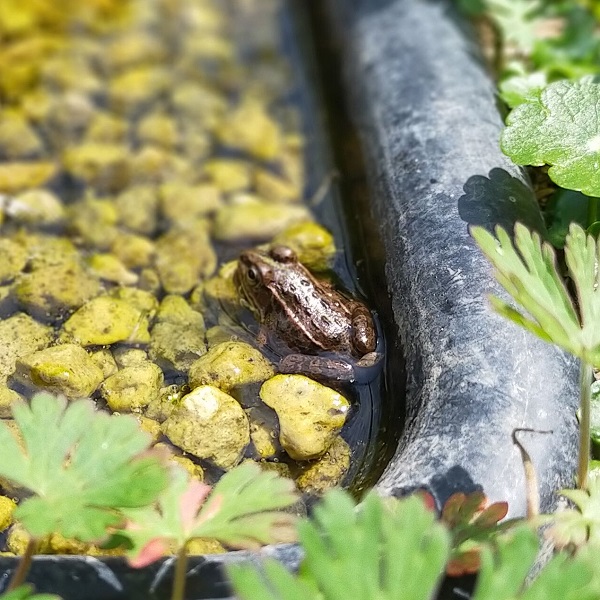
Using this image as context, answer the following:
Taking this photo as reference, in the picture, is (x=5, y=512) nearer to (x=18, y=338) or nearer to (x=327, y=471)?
(x=18, y=338)

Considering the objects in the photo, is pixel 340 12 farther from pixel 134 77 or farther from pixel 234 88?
pixel 134 77

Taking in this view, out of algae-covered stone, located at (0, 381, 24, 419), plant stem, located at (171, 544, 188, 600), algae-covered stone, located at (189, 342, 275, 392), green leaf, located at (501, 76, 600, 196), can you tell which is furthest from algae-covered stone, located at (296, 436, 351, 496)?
green leaf, located at (501, 76, 600, 196)

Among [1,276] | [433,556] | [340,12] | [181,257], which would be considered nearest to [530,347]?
[433,556]

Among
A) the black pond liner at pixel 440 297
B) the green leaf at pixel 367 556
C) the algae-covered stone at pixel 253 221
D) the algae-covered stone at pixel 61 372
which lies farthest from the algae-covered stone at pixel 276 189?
the green leaf at pixel 367 556

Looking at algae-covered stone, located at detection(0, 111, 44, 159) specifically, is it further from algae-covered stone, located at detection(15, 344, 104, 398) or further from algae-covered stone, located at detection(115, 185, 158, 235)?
algae-covered stone, located at detection(15, 344, 104, 398)

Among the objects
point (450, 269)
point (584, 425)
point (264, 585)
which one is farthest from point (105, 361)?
point (584, 425)

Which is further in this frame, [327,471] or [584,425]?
[327,471]
